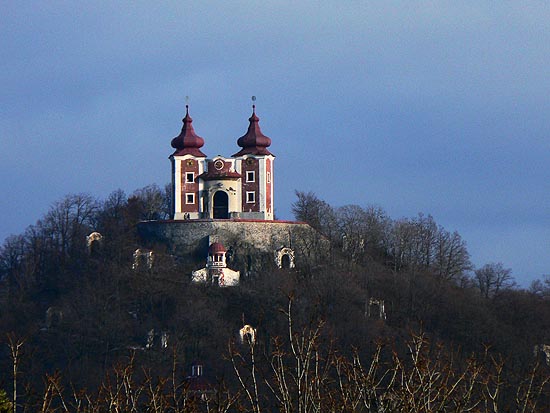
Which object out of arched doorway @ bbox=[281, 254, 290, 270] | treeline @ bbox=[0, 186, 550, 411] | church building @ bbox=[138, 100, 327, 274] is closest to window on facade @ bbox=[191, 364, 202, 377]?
treeline @ bbox=[0, 186, 550, 411]

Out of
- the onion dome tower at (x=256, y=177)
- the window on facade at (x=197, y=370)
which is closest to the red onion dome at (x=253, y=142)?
the onion dome tower at (x=256, y=177)

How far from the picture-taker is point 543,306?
7250cm

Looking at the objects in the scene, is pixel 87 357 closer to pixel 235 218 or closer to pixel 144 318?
pixel 144 318

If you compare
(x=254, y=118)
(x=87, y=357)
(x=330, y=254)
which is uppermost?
(x=254, y=118)

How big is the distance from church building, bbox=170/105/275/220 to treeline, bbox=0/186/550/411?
2466mm

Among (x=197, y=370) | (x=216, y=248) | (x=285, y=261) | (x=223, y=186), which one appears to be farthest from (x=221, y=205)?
(x=197, y=370)

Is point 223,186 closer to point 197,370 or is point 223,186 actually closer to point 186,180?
point 186,180

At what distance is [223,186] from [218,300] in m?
4.98

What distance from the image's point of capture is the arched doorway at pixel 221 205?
69.2 m

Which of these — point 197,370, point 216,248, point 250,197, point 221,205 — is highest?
point 250,197

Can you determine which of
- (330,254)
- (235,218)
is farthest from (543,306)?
(235,218)

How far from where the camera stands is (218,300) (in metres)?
67.2

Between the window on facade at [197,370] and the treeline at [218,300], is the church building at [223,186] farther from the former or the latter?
the window on facade at [197,370]

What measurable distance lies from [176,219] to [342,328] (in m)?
8.64
